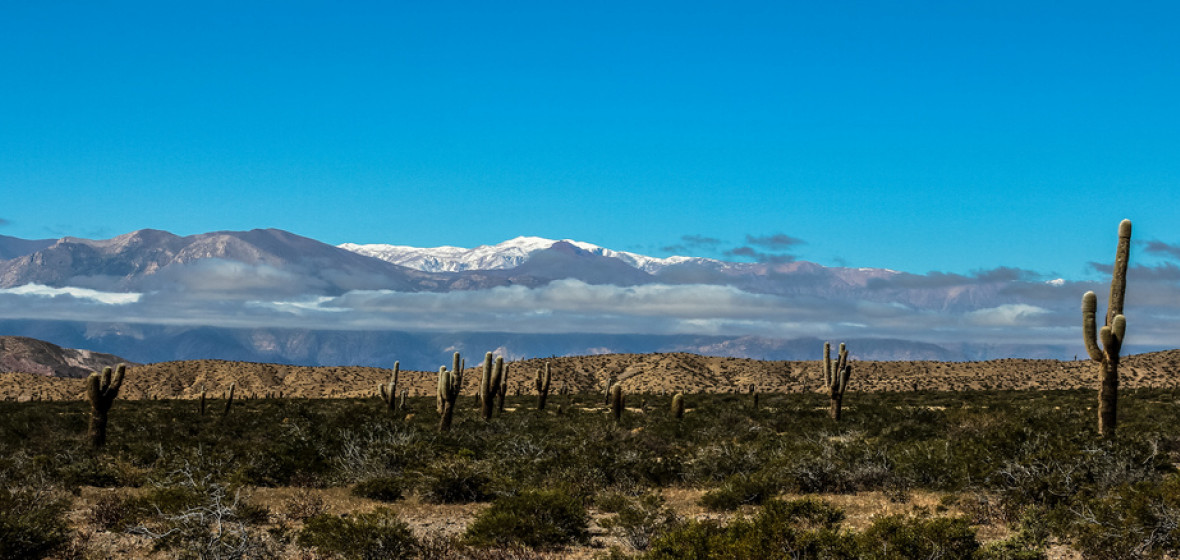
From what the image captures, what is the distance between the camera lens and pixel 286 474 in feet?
65.3

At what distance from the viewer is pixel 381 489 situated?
57.2 ft

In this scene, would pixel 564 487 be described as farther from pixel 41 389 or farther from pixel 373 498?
pixel 41 389

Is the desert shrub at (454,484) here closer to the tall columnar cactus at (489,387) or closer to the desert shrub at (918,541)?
the desert shrub at (918,541)

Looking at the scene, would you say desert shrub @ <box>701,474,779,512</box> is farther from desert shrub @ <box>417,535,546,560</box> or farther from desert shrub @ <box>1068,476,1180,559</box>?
desert shrub @ <box>1068,476,1180,559</box>

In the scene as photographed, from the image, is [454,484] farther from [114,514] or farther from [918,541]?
[918,541]

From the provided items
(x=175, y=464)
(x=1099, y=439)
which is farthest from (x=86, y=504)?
(x=1099, y=439)

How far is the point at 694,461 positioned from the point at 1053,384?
80.1 metres

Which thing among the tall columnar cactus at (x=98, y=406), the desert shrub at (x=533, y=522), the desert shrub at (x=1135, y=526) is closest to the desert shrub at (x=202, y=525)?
the desert shrub at (x=533, y=522)

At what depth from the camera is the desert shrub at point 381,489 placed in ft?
57.3

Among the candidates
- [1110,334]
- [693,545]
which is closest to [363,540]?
[693,545]

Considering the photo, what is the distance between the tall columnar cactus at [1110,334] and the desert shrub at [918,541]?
1194 cm

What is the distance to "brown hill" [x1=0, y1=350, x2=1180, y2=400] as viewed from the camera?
91500 millimetres

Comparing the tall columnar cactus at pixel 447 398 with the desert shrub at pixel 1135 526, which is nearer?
the desert shrub at pixel 1135 526

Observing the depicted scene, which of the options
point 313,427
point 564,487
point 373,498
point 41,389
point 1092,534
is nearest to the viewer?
point 1092,534
